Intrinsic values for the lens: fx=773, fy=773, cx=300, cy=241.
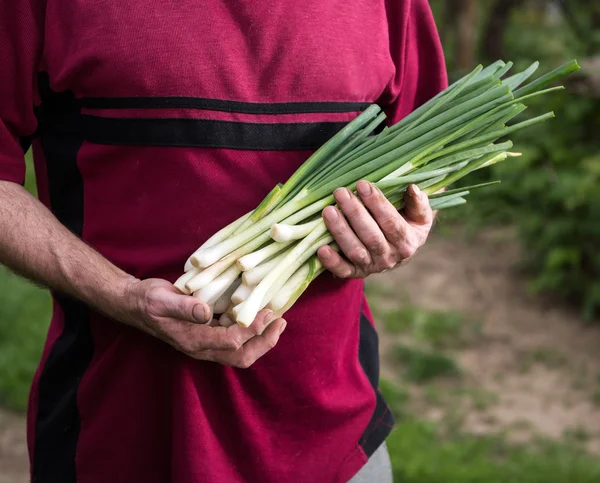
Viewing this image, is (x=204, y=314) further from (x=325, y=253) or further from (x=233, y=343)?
(x=325, y=253)

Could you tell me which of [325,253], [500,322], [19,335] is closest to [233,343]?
[325,253]

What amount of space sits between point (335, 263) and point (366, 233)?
10cm

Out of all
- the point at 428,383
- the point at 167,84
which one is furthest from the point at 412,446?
the point at 167,84

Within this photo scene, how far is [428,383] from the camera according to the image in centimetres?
418

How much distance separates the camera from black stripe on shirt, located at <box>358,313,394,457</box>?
6.26 feet

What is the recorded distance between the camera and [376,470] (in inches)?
75.8

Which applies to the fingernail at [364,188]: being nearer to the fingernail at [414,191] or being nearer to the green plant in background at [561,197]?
the fingernail at [414,191]

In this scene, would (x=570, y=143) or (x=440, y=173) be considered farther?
(x=570, y=143)

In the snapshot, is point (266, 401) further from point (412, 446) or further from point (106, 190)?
point (412, 446)

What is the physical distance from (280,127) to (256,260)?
0.29 metres

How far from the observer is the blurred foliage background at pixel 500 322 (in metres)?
3.42

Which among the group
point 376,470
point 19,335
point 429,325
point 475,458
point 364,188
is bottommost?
point 19,335

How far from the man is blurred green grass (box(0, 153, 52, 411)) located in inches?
82.1

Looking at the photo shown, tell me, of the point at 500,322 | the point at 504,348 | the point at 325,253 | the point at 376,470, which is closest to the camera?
the point at 325,253
